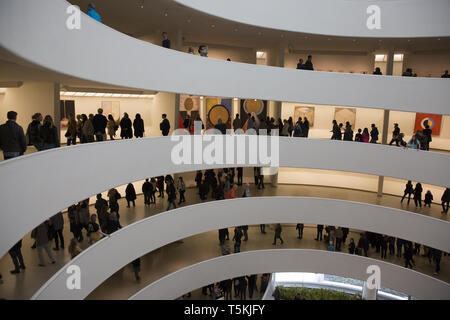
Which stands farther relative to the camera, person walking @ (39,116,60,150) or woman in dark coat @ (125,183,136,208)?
woman in dark coat @ (125,183,136,208)

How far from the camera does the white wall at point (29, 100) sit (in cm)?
1486

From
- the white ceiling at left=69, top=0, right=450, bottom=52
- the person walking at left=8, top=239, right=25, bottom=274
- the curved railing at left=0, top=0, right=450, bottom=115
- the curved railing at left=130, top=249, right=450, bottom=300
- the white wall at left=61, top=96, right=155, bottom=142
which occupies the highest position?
the white ceiling at left=69, top=0, right=450, bottom=52

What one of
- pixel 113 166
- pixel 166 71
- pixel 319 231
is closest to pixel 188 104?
pixel 166 71

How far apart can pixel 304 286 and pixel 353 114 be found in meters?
11.5

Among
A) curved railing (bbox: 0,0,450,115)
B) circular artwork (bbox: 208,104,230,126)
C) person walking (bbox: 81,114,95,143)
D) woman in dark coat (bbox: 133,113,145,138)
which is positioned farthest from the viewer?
circular artwork (bbox: 208,104,230,126)

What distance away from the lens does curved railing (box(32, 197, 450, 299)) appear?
41.8 feet

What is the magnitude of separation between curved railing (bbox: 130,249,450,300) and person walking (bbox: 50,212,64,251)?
14.4 ft

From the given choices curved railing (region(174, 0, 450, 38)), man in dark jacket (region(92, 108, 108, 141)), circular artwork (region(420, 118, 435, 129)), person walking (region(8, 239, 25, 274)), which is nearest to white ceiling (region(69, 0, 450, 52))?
curved railing (region(174, 0, 450, 38))

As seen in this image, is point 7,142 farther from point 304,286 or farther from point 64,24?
point 304,286

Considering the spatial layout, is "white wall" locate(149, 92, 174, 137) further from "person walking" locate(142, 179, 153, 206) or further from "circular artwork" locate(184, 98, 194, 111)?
"person walking" locate(142, 179, 153, 206)

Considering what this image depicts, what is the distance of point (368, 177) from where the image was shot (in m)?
23.8

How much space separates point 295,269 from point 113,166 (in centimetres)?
1230
